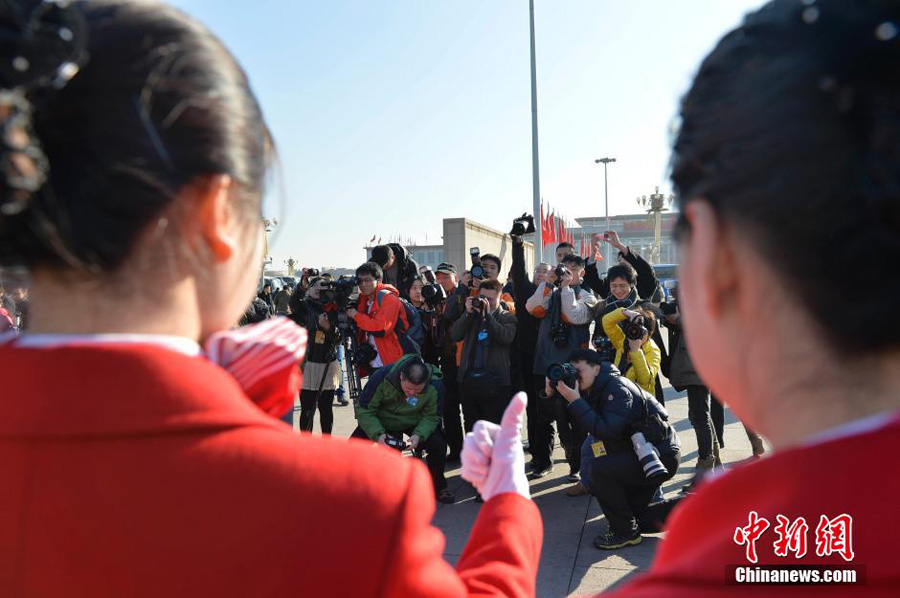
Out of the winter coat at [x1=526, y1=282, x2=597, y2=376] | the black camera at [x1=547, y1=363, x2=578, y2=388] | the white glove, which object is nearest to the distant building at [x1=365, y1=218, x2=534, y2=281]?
the winter coat at [x1=526, y1=282, x2=597, y2=376]

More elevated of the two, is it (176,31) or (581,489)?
(176,31)

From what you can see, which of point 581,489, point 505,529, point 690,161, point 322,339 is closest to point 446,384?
point 322,339

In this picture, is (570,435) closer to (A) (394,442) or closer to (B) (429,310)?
(A) (394,442)

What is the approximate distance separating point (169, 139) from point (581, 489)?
16.0 ft

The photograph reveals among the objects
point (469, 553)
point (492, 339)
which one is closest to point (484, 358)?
point (492, 339)

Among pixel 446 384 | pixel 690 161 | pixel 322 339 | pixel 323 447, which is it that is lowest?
pixel 446 384

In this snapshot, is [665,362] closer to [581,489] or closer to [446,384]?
[581,489]

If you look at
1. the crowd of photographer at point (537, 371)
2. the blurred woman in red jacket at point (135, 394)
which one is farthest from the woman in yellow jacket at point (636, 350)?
the blurred woman in red jacket at point (135, 394)

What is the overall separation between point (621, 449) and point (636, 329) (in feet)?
3.65

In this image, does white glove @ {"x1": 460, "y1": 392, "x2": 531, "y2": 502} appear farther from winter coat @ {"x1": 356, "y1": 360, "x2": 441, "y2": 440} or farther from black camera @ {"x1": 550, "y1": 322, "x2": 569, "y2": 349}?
black camera @ {"x1": 550, "y1": 322, "x2": 569, "y2": 349}

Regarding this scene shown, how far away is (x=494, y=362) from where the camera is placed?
582cm

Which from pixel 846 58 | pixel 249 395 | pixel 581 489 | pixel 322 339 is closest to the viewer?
pixel 846 58

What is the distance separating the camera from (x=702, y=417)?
5.46m

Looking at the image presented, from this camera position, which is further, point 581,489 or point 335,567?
point 581,489
